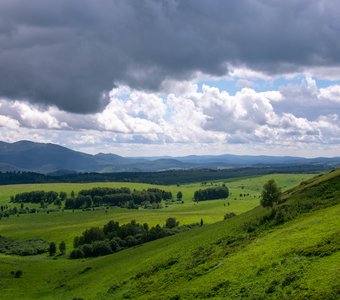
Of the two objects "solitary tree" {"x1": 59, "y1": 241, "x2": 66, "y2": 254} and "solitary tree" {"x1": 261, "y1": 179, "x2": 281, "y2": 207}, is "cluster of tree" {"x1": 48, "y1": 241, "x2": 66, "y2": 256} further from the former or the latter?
"solitary tree" {"x1": 261, "y1": 179, "x2": 281, "y2": 207}

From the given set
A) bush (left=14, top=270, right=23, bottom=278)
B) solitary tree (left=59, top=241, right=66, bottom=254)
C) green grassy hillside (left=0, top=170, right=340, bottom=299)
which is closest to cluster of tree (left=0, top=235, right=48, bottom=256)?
solitary tree (left=59, top=241, right=66, bottom=254)

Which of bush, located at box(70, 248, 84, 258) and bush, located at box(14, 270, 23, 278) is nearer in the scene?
bush, located at box(14, 270, 23, 278)

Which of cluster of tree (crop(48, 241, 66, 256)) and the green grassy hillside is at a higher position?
the green grassy hillside

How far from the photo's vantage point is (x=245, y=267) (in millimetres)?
50000

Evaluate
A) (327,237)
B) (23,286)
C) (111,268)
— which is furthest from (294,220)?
(23,286)

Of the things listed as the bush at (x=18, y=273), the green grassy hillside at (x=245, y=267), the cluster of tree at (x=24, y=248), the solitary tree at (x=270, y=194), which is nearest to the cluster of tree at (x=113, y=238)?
the cluster of tree at (x=24, y=248)

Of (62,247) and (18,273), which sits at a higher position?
(18,273)

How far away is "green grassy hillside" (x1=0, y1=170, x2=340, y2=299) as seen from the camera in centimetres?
4200

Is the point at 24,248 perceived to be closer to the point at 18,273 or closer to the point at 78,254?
the point at 78,254

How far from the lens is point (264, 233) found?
6788 cm

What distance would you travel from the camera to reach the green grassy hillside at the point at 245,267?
42.0m

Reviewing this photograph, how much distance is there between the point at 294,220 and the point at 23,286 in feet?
232

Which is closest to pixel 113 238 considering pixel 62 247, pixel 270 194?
pixel 62 247

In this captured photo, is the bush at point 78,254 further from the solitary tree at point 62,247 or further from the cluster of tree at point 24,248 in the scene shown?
the cluster of tree at point 24,248
